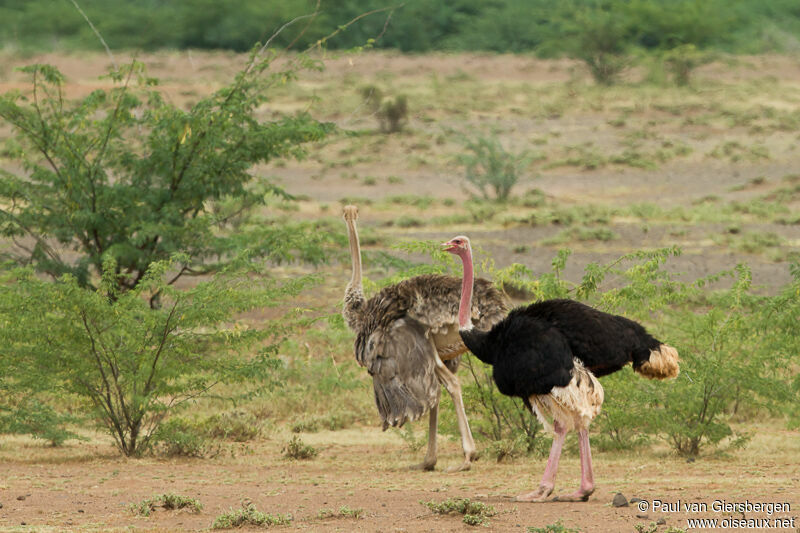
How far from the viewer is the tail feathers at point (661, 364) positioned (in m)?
7.92

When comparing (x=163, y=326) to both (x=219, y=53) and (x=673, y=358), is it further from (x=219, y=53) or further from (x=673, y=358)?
(x=219, y=53)

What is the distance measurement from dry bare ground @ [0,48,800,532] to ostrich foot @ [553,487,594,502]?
0.09m

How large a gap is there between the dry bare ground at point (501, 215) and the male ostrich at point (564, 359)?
0.47 m

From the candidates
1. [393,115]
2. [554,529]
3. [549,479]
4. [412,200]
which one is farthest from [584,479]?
[393,115]

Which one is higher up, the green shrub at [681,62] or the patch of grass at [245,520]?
the green shrub at [681,62]

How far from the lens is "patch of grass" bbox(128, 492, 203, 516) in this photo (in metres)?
7.60

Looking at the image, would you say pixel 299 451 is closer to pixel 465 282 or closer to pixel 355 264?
pixel 355 264

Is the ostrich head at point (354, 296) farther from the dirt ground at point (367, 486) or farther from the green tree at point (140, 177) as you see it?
the green tree at point (140, 177)

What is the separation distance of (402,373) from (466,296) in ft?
3.90

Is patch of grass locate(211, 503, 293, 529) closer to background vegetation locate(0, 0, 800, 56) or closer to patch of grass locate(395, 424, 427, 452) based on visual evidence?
patch of grass locate(395, 424, 427, 452)

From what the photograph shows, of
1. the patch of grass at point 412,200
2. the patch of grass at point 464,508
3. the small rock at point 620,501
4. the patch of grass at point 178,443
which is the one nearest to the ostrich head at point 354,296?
the patch of grass at point 178,443

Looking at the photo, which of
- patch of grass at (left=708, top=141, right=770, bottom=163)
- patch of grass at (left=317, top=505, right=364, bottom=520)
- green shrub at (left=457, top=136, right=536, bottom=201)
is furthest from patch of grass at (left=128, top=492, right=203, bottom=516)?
patch of grass at (left=708, top=141, right=770, bottom=163)

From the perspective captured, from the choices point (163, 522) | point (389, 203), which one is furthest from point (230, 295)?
point (389, 203)

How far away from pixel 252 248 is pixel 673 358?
6188 mm
